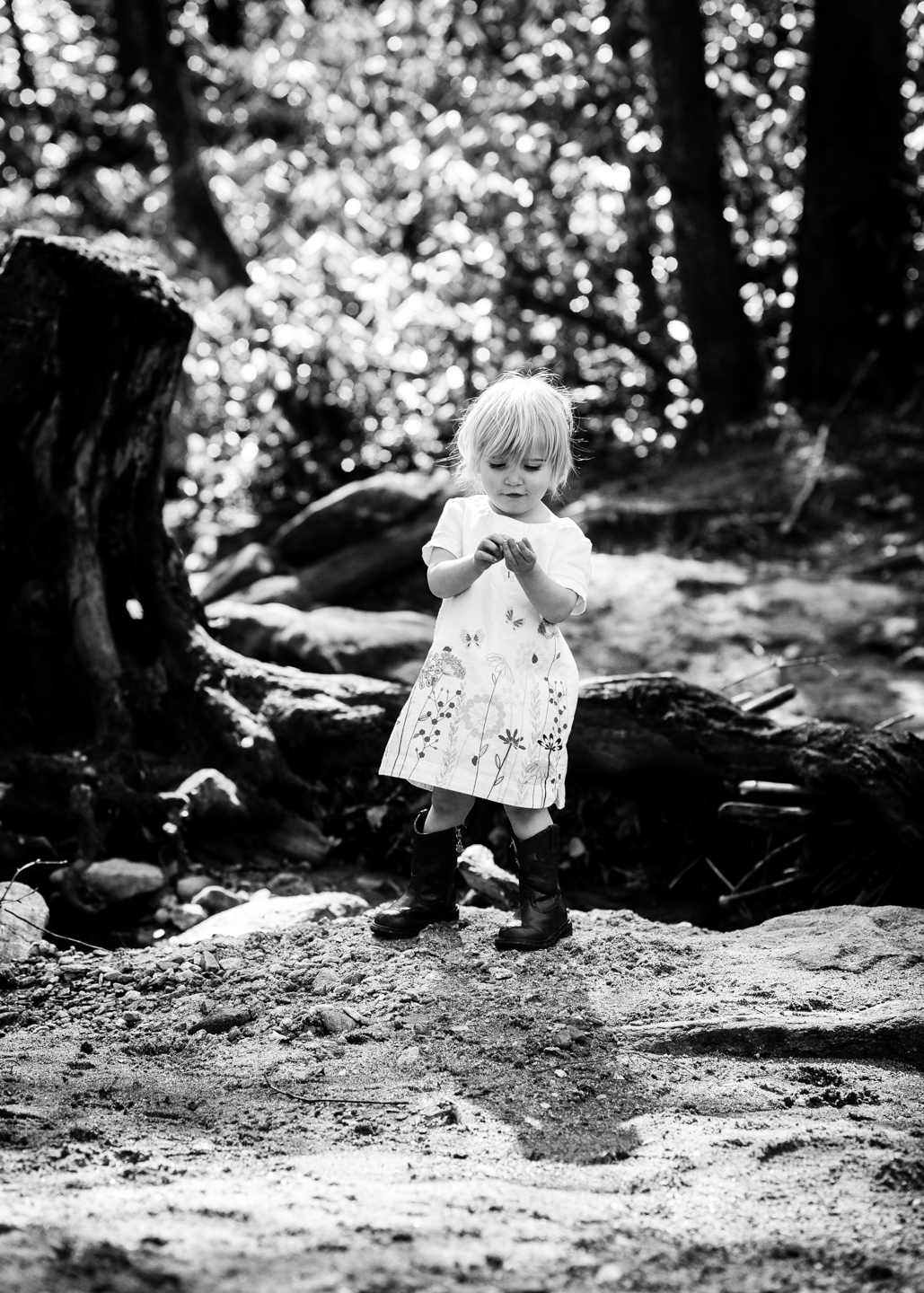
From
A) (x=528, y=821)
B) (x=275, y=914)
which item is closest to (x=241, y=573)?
(x=275, y=914)

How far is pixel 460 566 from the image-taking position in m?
3.00

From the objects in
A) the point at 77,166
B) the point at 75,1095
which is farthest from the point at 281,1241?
the point at 77,166

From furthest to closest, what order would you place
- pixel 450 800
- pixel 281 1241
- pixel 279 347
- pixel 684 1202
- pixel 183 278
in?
pixel 183 278
pixel 279 347
pixel 450 800
pixel 684 1202
pixel 281 1241

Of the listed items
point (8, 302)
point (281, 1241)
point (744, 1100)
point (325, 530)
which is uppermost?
point (8, 302)

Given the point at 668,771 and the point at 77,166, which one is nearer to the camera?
the point at 668,771

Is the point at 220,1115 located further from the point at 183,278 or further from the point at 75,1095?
the point at 183,278

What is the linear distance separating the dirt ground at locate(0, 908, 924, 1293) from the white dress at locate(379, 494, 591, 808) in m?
0.45

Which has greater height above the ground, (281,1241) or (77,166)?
(77,166)

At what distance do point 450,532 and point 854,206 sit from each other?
6.72 m

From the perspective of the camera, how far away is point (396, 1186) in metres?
1.95

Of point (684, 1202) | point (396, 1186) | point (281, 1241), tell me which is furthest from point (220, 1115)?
point (684, 1202)

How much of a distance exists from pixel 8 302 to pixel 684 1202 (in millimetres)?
3308

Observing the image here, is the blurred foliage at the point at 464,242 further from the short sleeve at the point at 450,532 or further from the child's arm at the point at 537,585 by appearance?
the child's arm at the point at 537,585

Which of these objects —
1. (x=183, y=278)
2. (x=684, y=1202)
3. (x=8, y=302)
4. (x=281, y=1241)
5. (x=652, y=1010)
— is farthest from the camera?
(x=183, y=278)
